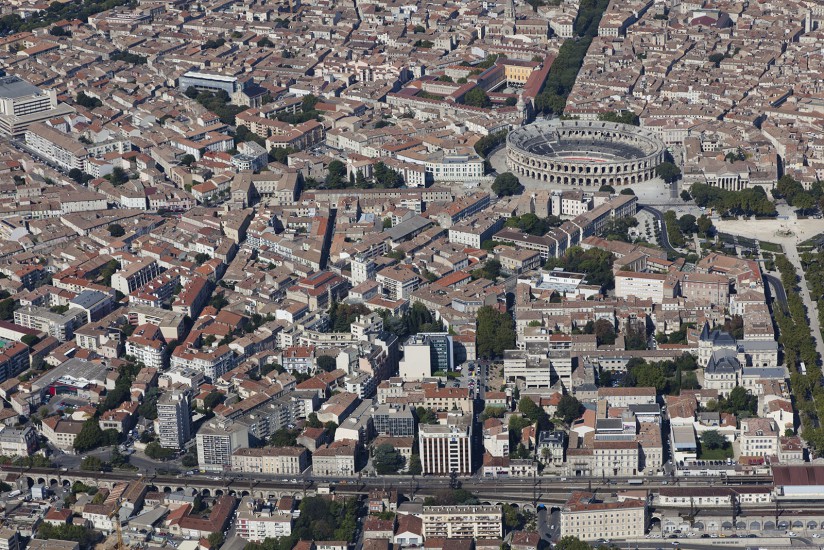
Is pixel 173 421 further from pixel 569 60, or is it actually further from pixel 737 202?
pixel 569 60

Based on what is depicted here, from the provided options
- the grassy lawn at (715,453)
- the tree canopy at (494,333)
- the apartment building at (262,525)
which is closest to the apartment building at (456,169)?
the tree canopy at (494,333)

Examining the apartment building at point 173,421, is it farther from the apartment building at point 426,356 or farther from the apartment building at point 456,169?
the apartment building at point 456,169

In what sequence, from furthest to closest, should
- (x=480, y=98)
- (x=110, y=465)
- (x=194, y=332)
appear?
(x=480, y=98) → (x=194, y=332) → (x=110, y=465)

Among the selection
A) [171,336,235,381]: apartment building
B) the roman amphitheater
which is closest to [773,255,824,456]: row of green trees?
the roman amphitheater

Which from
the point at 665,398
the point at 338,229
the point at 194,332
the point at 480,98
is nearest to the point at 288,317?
the point at 194,332

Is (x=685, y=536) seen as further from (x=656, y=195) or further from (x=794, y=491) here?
(x=656, y=195)
